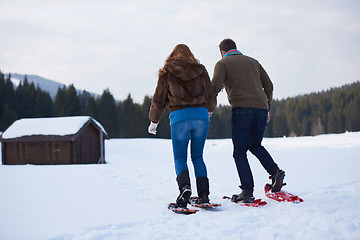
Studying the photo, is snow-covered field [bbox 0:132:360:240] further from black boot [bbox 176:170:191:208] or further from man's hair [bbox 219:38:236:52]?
man's hair [bbox 219:38:236:52]

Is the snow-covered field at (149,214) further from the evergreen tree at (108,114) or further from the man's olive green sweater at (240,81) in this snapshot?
the evergreen tree at (108,114)

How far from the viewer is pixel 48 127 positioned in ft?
74.3

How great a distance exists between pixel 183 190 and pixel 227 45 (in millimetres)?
2190

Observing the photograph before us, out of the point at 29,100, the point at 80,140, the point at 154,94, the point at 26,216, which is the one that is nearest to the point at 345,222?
the point at 154,94

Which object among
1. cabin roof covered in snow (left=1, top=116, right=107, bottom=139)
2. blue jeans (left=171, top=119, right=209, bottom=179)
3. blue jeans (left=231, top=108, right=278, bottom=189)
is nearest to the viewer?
blue jeans (left=171, top=119, right=209, bottom=179)

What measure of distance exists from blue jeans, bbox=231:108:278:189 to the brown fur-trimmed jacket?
540 millimetres

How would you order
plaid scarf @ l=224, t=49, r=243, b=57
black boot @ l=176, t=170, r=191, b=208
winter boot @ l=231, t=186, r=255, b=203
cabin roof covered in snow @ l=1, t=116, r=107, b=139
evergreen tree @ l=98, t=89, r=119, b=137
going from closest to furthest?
black boot @ l=176, t=170, r=191, b=208 < winter boot @ l=231, t=186, r=255, b=203 < plaid scarf @ l=224, t=49, r=243, b=57 < cabin roof covered in snow @ l=1, t=116, r=107, b=139 < evergreen tree @ l=98, t=89, r=119, b=137

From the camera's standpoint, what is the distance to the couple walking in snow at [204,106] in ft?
12.6

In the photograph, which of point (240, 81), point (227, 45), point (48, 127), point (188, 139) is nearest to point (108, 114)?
point (48, 127)

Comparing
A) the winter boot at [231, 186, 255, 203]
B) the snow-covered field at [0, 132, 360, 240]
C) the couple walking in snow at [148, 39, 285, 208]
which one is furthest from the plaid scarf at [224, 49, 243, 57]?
the snow-covered field at [0, 132, 360, 240]

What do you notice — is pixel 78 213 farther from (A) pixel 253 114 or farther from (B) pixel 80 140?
(B) pixel 80 140

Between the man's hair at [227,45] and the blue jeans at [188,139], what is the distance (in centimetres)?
129

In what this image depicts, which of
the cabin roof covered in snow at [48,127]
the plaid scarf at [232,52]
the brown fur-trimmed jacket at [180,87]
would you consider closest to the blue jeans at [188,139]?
the brown fur-trimmed jacket at [180,87]

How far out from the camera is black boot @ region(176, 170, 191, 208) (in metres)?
3.73
